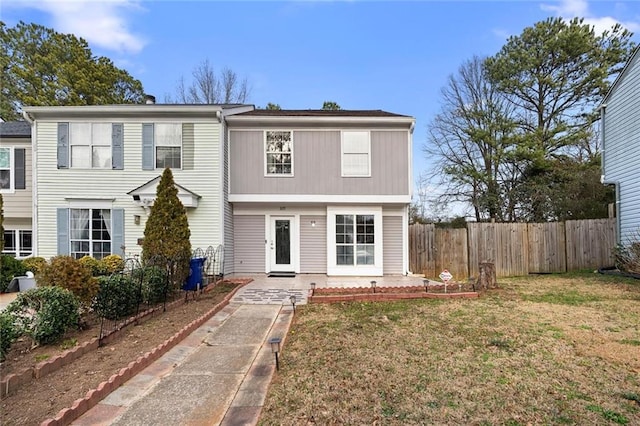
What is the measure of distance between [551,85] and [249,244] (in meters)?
16.8

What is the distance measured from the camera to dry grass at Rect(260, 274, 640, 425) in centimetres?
311

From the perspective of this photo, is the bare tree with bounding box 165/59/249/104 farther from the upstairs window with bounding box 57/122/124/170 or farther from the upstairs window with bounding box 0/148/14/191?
the upstairs window with bounding box 57/122/124/170

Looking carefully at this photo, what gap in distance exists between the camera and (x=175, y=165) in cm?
1101

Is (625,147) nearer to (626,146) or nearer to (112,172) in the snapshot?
(626,146)

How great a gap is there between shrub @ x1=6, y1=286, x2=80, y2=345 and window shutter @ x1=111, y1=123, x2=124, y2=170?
7.27 meters

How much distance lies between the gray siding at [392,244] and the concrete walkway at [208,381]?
18.2 ft

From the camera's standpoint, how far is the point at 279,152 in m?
11.5

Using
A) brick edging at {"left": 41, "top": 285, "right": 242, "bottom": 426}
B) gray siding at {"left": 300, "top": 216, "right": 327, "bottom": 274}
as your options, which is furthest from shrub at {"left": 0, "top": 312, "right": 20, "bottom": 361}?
gray siding at {"left": 300, "top": 216, "right": 327, "bottom": 274}

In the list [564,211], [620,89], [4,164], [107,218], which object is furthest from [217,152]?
[564,211]

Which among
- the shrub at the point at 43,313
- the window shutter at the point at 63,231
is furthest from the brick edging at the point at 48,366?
the window shutter at the point at 63,231

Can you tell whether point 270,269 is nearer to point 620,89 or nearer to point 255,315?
point 255,315

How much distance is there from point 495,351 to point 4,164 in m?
15.3

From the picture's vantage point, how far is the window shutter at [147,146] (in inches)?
432

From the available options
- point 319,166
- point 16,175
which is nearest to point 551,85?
point 319,166
